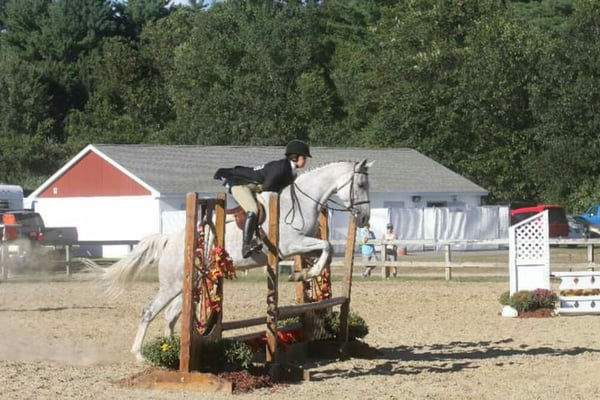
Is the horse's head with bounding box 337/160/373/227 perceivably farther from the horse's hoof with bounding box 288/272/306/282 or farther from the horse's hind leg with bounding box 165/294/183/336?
the horse's hind leg with bounding box 165/294/183/336

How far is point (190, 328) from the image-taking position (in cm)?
1059

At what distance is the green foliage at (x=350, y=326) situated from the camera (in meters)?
13.5

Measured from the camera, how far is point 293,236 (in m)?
12.1

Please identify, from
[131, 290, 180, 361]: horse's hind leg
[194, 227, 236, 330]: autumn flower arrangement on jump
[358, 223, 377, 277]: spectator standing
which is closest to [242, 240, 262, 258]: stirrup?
[194, 227, 236, 330]: autumn flower arrangement on jump

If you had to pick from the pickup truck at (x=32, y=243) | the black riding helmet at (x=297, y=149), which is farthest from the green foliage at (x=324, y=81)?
the black riding helmet at (x=297, y=149)

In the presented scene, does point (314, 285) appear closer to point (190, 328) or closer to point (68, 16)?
point (190, 328)

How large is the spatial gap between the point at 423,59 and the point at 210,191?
19.7 meters

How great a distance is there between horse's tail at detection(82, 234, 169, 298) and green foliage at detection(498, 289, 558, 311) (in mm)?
7779

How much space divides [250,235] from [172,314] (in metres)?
1.58

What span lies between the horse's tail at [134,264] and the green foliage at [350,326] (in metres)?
2.28

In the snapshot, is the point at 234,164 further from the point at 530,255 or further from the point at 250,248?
the point at 250,248

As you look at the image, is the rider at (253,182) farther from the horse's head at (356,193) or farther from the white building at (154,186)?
Answer: the white building at (154,186)

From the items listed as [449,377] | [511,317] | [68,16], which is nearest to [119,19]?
[68,16]

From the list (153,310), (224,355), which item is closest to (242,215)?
(153,310)
